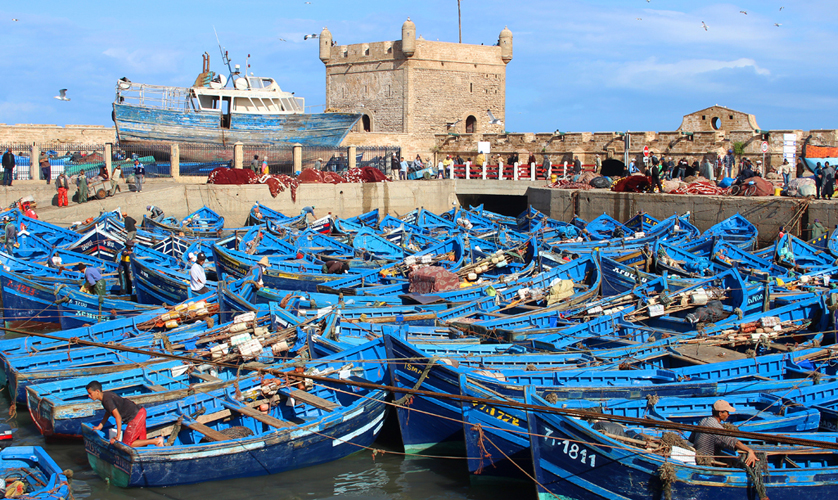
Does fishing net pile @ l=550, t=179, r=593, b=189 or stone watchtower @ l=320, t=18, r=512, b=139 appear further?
stone watchtower @ l=320, t=18, r=512, b=139

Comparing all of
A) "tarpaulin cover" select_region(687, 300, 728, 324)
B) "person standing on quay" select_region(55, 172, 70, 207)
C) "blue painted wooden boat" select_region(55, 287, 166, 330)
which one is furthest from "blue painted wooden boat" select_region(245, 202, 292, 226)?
"tarpaulin cover" select_region(687, 300, 728, 324)

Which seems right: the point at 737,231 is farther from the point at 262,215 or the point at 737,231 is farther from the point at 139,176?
the point at 139,176

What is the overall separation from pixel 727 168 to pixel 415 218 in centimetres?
1420

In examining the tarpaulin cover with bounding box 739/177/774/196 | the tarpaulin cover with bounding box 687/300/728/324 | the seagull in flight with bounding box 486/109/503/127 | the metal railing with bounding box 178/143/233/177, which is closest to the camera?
the tarpaulin cover with bounding box 687/300/728/324

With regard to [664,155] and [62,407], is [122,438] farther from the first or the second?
[664,155]

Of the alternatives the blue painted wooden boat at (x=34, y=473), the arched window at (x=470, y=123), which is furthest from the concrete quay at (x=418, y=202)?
the blue painted wooden boat at (x=34, y=473)

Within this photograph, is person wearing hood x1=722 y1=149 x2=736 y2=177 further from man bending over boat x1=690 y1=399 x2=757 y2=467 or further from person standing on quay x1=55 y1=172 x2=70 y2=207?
person standing on quay x1=55 y1=172 x2=70 y2=207

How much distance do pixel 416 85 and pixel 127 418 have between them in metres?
36.0

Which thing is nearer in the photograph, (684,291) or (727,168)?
(684,291)

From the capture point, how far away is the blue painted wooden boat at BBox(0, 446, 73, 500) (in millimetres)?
7234

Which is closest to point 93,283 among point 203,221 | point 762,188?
point 203,221

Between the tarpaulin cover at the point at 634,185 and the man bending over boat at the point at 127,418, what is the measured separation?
22814mm

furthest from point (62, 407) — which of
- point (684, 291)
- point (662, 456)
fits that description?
point (684, 291)

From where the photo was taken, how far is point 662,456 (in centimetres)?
743
